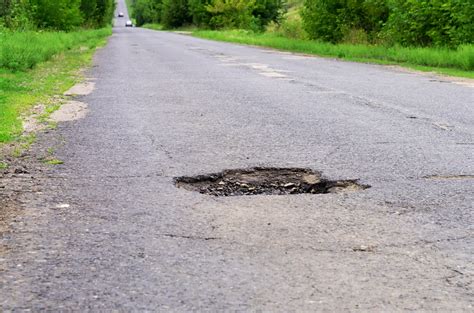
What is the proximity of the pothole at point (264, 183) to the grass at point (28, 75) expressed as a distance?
2542 mm

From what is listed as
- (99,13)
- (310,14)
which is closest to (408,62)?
(310,14)

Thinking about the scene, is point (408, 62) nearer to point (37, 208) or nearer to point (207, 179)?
point (207, 179)

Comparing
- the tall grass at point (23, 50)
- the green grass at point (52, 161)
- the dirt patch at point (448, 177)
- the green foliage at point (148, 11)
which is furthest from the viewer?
the green foliage at point (148, 11)

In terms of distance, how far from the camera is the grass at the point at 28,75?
7.98m

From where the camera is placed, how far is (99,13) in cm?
5772

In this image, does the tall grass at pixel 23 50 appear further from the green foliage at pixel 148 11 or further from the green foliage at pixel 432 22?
the green foliage at pixel 148 11

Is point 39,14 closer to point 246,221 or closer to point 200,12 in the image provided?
point 246,221

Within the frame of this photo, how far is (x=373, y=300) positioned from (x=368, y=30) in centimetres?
2442

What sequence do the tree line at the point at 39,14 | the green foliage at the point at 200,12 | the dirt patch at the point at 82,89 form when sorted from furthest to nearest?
the green foliage at the point at 200,12 < the tree line at the point at 39,14 < the dirt patch at the point at 82,89

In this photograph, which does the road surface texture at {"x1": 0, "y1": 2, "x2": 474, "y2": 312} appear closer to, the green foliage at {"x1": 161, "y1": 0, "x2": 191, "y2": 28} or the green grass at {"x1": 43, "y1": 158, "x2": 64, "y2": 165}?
the green grass at {"x1": 43, "y1": 158, "x2": 64, "y2": 165}

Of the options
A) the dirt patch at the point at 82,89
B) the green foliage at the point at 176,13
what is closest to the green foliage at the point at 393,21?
the dirt patch at the point at 82,89

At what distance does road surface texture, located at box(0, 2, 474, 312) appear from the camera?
9.31 feet

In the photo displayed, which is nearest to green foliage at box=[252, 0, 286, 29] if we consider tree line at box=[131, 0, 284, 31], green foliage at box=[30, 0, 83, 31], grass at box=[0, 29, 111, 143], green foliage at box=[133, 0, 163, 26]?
tree line at box=[131, 0, 284, 31]

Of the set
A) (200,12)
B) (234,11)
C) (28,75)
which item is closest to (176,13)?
(200,12)
